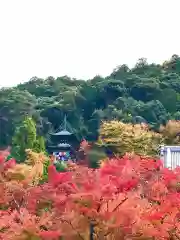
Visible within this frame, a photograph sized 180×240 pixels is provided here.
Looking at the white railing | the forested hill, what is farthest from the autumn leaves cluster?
the forested hill

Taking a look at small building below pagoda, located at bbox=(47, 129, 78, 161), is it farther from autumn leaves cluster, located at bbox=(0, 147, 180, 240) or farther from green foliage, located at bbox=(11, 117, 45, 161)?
autumn leaves cluster, located at bbox=(0, 147, 180, 240)

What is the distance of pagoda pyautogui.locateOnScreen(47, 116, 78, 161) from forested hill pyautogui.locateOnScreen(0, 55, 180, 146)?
0.57 meters

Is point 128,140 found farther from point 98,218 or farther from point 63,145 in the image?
point 98,218

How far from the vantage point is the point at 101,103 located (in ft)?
122

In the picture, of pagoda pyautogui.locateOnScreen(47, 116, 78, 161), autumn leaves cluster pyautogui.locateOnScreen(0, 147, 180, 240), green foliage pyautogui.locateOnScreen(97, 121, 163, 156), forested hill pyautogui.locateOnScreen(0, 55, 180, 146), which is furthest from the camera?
forested hill pyautogui.locateOnScreen(0, 55, 180, 146)

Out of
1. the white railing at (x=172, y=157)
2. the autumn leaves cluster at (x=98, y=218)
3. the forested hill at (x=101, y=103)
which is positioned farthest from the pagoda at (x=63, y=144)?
the autumn leaves cluster at (x=98, y=218)

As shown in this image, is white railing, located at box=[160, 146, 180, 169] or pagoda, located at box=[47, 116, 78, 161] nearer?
white railing, located at box=[160, 146, 180, 169]

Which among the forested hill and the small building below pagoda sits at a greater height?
the forested hill

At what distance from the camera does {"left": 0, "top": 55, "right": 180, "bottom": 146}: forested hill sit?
3325 centimetres

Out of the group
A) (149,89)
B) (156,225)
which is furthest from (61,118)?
(156,225)

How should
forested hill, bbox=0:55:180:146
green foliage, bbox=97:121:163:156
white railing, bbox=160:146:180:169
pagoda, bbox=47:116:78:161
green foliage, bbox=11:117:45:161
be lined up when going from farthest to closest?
forested hill, bbox=0:55:180:146
pagoda, bbox=47:116:78:161
green foliage, bbox=97:121:163:156
green foliage, bbox=11:117:45:161
white railing, bbox=160:146:180:169

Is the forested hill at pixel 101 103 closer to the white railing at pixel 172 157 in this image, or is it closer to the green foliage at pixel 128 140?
the green foliage at pixel 128 140

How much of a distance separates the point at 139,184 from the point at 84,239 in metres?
4.83

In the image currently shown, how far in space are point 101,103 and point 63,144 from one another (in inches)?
192
